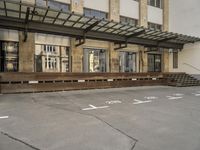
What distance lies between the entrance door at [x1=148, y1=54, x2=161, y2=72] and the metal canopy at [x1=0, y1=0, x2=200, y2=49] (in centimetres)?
503

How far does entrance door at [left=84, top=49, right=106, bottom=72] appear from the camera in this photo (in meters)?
17.8

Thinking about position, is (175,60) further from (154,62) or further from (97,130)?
(97,130)

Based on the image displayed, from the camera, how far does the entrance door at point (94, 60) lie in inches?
701

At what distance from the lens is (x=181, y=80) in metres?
20.3

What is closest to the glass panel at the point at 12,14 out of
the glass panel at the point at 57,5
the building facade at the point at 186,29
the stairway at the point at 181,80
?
the glass panel at the point at 57,5

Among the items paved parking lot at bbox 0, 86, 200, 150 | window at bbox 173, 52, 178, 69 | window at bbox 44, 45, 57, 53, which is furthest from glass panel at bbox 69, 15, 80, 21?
window at bbox 173, 52, 178, 69

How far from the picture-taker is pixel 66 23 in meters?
13.3

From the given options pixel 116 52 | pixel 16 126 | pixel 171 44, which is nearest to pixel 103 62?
pixel 116 52

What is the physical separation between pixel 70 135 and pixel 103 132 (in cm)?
87

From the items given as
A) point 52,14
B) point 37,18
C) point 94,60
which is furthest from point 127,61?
point 37,18

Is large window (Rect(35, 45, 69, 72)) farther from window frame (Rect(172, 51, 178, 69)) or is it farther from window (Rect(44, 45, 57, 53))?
window frame (Rect(172, 51, 178, 69))

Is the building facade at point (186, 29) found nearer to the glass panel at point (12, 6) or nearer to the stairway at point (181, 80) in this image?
the stairway at point (181, 80)

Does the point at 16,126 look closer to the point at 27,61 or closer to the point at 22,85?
the point at 22,85

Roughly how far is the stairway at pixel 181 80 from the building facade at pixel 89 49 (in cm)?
262
